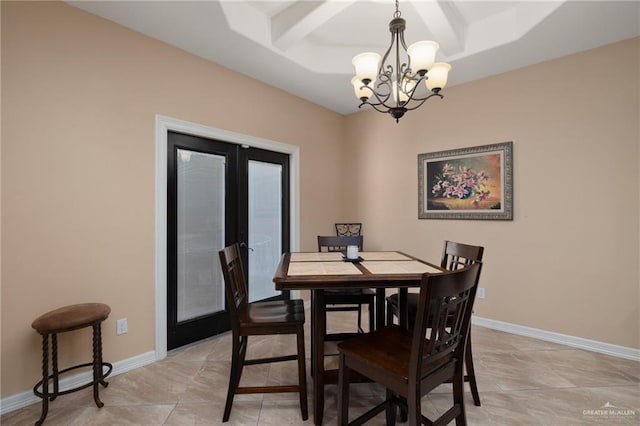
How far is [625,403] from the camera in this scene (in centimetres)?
190

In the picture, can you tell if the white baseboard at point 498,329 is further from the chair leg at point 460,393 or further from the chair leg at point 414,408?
the chair leg at point 414,408

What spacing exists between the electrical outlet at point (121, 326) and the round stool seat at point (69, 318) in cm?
40

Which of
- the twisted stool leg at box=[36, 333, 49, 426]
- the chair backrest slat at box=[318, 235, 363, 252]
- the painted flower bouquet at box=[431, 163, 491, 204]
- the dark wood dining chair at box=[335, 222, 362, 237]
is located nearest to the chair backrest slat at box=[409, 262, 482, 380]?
the chair backrest slat at box=[318, 235, 363, 252]

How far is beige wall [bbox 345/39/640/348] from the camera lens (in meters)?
2.55

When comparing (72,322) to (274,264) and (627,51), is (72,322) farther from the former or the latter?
(627,51)

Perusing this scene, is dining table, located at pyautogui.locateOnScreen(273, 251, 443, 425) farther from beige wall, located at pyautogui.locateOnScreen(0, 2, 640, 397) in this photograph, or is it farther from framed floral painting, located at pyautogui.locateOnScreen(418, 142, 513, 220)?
framed floral painting, located at pyautogui.locateOnScreen(418, 142, 513, 220)

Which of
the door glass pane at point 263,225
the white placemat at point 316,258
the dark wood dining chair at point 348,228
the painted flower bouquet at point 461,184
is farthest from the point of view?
the dark wood dining chair at point 348,228

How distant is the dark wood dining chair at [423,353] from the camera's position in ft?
3.81

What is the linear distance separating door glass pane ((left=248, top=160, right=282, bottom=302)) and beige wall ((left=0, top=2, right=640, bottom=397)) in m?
0.42

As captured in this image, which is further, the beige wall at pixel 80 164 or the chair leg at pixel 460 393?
the beige wall at pixel 80 164

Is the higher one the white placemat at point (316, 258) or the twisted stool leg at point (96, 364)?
the white placemat at point (316, 258)

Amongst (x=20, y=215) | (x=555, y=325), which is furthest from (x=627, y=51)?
(x=20, y=215)

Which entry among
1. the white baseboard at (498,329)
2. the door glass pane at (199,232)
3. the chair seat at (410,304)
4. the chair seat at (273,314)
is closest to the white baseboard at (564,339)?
the white baseboard at (498,329)

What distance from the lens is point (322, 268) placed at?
1881 mm
